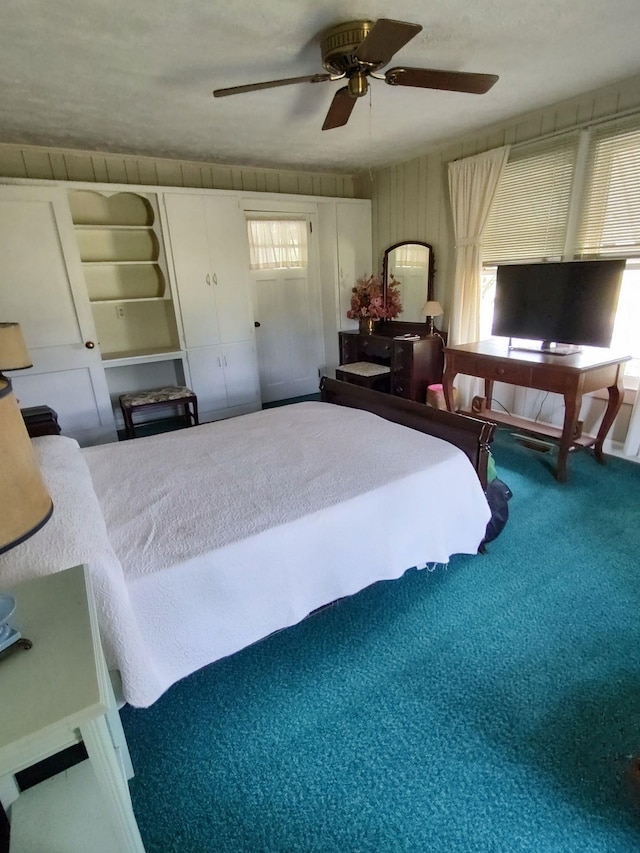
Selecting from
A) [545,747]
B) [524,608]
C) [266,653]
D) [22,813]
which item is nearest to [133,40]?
[266,653]

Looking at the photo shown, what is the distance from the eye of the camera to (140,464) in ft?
6.81

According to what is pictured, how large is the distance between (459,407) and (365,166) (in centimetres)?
273

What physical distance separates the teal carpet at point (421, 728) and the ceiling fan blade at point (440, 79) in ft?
7.40

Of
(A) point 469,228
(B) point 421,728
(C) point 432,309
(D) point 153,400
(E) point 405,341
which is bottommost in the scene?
(B) point 421,728

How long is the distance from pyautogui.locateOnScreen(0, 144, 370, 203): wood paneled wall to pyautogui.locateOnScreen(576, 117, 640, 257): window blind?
252cm

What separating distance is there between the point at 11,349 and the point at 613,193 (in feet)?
11.9

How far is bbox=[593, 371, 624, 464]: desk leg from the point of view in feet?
9.61

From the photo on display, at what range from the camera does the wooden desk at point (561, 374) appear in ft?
8.80

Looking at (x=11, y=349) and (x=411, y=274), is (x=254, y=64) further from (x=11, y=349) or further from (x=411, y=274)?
(x=411, y=274)

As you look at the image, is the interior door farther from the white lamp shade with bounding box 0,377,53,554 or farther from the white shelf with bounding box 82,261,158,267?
the white lamp shade with bounding box 0,377,53,554

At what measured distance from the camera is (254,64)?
7.30ft

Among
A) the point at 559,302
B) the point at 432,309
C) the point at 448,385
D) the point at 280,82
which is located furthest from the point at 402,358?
the point at 280,82

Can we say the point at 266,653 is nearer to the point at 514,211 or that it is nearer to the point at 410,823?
the point at 410,823

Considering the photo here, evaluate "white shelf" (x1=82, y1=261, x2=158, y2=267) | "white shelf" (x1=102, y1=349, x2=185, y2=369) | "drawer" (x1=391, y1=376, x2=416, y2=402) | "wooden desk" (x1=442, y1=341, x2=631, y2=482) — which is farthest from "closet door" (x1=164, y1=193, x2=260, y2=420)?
"wooden desk" (x1=442, y1=341, x2=631, y2=482)
